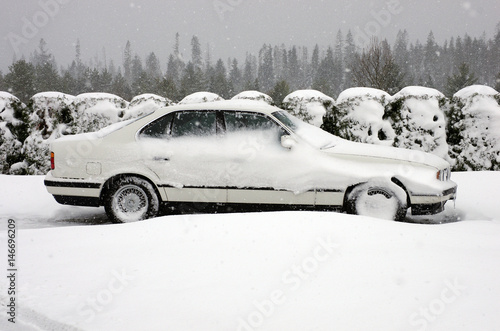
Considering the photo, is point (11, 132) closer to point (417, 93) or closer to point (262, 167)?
point (262, 167)

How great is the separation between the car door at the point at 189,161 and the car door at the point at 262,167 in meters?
0.17

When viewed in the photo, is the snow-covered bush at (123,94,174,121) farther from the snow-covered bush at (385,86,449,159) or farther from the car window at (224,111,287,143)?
the snow-covered bush at (385,86,449,159)

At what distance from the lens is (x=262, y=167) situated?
5375 millimetres

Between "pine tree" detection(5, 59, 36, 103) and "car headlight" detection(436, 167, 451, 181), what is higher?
"pine tree" detection(5, 59, 36, 103)

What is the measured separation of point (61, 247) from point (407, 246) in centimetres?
289

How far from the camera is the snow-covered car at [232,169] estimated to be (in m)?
5.31

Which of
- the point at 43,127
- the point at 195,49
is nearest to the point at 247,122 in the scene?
the point at 43,127

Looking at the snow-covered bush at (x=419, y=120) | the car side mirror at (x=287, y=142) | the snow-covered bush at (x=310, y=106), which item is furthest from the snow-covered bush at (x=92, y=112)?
the snow-covered bush at (x=419, y=120)

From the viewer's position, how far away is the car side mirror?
17.4ft

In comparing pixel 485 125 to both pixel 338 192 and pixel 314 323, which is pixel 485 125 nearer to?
pixel 338 192

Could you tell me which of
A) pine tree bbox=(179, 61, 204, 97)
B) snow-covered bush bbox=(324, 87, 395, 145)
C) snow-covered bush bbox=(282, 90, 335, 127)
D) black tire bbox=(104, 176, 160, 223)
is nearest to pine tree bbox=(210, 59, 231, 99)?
pine tree bbox=(179, 61, 204, 97)

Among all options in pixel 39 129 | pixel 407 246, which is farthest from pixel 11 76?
pixel 407 246

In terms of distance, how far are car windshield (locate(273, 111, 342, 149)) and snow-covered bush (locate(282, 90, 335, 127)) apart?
3.64 meters

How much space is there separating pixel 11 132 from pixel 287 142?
7808 mm
